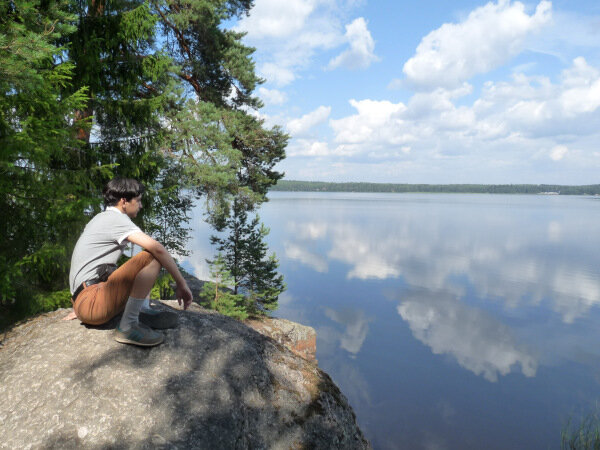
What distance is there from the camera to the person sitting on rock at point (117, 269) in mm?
3059

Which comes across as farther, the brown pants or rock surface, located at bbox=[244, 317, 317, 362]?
rock surface, located at bbox=[244, 317, 317, 362]

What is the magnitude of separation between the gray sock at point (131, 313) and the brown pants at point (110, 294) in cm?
6

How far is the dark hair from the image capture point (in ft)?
10.3

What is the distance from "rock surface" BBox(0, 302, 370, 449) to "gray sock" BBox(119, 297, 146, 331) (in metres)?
0.26

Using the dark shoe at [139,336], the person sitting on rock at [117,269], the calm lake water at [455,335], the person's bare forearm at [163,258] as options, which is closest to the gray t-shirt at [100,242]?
the person sitting on rock at [117,269]

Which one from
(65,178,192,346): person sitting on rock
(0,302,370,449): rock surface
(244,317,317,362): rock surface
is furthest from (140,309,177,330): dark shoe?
(244,317,317,362): rock surface

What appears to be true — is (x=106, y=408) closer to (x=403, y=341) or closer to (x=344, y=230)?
(x=403, y=341)

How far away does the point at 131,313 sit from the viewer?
3273mm

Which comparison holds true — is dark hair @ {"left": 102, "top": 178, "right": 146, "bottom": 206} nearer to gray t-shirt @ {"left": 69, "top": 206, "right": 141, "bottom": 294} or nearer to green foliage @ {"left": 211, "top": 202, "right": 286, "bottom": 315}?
gray t-shirt @ {"left": 69, "top": 206, "right": 141, "bottom": 294}

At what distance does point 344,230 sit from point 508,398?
55.2 m

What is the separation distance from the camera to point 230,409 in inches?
124

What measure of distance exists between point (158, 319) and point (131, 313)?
1.65 ft

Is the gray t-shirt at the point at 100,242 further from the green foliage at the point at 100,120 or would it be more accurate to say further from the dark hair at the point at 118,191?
the green foliage at the point at 100,120

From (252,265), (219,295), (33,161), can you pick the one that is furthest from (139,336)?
(252,265)
